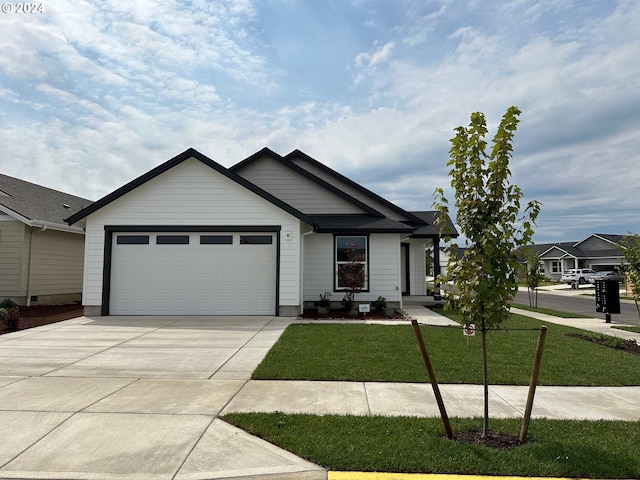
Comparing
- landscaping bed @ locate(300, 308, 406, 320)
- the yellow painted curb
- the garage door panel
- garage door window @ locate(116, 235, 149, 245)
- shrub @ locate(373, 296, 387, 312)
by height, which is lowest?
the yellow painted curb

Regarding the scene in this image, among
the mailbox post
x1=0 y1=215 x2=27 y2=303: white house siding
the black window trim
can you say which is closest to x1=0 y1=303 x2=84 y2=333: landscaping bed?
x1=0 y1=215 x2=27 y2=303: white house siding

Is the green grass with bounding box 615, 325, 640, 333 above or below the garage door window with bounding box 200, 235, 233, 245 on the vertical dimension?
below

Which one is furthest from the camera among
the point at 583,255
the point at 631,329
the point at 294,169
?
the point at 583,255

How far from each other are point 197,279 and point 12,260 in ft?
26.0

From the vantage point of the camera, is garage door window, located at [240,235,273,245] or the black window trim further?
the black window trim

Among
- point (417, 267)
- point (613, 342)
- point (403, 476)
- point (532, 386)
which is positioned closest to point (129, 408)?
point (403, 476)

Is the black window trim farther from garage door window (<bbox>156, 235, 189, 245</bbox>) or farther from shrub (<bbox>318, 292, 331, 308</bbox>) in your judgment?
garage door window (<bbox>156, 235, 189, 245</bbox>)

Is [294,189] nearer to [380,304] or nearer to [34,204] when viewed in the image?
[380,304]

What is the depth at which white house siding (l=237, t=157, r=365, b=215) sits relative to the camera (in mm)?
16328

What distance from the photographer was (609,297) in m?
14.5

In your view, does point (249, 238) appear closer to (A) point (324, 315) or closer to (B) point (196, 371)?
(A) point (324, 315)

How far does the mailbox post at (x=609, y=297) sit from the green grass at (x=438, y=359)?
576 cm

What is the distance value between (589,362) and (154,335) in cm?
940

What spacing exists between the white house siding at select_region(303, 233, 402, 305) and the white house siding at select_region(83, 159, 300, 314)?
82.6 inches
